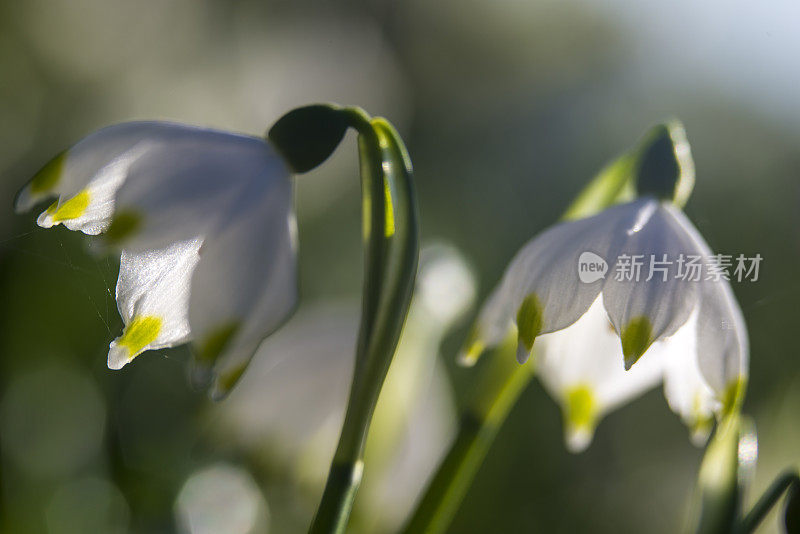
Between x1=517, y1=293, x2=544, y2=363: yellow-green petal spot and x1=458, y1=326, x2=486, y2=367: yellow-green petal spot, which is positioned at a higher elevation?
x1=517, y1=293, x2=544, y2=363: yellow-green petal spot

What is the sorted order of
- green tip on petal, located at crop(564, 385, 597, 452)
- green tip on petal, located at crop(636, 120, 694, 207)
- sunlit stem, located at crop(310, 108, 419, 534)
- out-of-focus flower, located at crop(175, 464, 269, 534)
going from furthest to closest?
out-of-focus flower, located at crop(175, 464, 269, 534)
green tip on petal, located at crop(564, 385, 597, 452)
green tip on petal, located at crop(636, 120, 694, 207)
sunlit stem, located at crop(310, 108, 419, 534)

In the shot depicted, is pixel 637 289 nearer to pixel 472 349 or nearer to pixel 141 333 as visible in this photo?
pixel 472 349

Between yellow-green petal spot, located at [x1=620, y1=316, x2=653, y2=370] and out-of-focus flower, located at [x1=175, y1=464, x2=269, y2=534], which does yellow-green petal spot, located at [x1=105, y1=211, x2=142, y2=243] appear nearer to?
yellow-green petal spot, located at [x1=620, y1=316, x2=653, y2=370]

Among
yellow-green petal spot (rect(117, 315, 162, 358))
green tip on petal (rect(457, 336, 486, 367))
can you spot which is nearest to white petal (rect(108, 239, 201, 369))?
yellow-green petal spot (rect(117, 315, 162, 358))

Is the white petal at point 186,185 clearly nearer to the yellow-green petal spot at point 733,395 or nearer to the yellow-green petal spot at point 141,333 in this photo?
the yellow-green petal spot at point 141,333

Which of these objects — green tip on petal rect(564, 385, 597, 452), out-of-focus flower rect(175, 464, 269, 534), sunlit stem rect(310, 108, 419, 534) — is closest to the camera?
sunlit stem rect(310, 108, 419, 534)

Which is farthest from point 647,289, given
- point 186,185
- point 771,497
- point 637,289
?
point 186,185

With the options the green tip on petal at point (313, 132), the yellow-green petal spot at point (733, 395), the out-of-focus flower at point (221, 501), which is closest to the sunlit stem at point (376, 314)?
the green tip on petal at point (313, 132)
